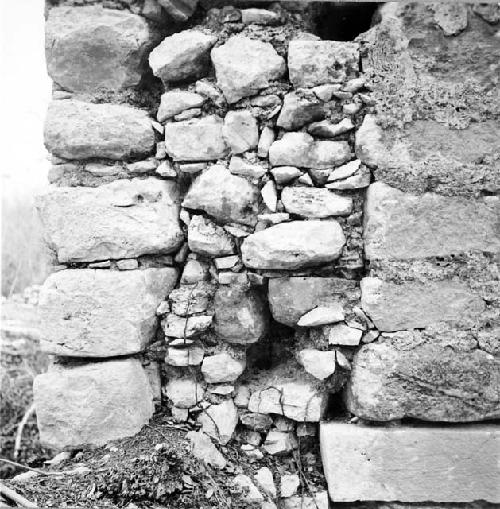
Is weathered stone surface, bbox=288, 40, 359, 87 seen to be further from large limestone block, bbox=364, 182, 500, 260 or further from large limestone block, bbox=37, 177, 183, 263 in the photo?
large limestone block, bbox=37, 177, 183, 263

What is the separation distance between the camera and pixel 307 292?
209 centimetres

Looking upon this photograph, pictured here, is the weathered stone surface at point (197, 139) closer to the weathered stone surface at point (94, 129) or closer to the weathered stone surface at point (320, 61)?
the weathered stone surface at point (94, 129)

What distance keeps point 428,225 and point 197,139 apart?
0.95 m

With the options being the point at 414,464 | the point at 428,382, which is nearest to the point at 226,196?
the point at 428,382

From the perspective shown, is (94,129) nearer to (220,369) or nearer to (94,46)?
(94,46)

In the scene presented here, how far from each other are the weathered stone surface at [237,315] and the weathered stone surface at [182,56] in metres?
0.89

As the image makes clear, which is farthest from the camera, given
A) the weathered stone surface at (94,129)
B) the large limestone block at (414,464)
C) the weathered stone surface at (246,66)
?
the weathered stone surface at (94,129)

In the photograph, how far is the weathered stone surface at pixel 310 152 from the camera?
208 centimetres

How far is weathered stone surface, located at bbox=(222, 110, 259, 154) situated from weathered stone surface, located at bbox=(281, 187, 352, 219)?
270 millimetres

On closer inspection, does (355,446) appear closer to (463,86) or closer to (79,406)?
(79,406)

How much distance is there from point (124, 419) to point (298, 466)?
Result: 71cm

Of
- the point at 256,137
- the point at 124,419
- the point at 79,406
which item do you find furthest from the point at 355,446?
the point at 256,137

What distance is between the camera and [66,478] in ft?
6.61

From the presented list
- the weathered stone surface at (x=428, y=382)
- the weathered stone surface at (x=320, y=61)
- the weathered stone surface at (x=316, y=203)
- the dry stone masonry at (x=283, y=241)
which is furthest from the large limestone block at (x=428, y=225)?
the weathered stone surface at (x=320, y=61)
